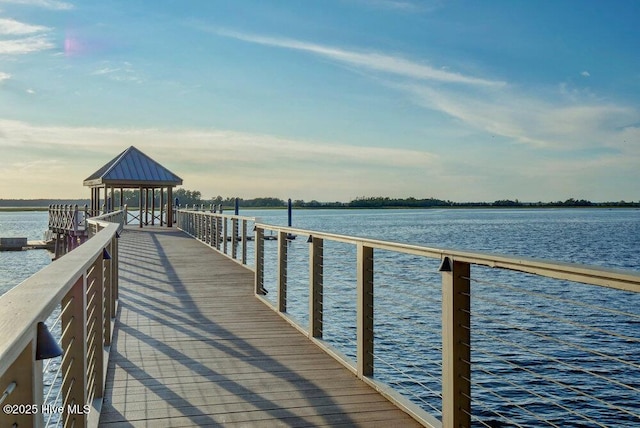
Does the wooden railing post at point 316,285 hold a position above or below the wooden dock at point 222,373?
above

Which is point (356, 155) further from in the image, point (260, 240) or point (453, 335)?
point (453, 335)

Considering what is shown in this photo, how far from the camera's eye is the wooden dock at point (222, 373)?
362 centimetres

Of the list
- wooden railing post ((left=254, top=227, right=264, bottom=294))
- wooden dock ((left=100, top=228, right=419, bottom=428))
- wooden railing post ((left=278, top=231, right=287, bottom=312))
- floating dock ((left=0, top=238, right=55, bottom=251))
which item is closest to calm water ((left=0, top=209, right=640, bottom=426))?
wooden dock ((left=100, top=228, right=419, bottom=428))

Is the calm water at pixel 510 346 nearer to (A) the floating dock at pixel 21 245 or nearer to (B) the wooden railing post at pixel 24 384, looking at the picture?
(B) the wooden railing post at pixel 24 384

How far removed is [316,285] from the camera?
5531mm

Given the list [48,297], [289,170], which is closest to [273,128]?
[289,170]

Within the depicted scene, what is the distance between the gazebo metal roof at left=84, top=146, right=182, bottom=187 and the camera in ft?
86.7

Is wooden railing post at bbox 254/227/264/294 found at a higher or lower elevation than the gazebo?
lower

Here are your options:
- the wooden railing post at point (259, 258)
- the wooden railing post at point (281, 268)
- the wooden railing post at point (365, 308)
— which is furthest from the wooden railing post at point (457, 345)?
the wooden railing post at point (259, 258)

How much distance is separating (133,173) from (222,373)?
23863mm

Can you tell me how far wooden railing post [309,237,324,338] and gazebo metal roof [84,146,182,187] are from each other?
2225 centimetres

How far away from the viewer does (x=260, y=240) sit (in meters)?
7.99

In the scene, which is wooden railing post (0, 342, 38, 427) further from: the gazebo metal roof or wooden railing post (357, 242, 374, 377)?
the gazebo metal roof

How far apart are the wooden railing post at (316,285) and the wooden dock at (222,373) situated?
0.56 feet
